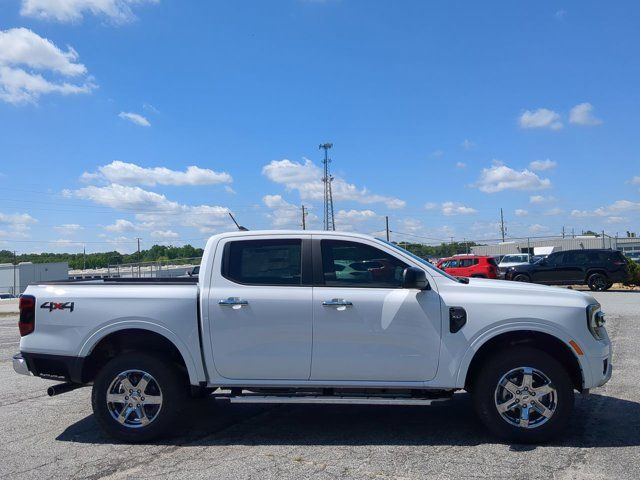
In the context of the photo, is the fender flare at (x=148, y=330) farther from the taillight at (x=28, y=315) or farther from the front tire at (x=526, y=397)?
the front tire at (x=526, y=397)

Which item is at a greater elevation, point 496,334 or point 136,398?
point 496,334

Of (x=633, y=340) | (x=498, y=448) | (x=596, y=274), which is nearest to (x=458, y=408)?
(x=498, y=448)

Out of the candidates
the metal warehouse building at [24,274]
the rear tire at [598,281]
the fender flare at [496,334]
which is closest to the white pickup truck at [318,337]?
the fender flare at [496,334]

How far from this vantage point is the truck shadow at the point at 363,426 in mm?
5414

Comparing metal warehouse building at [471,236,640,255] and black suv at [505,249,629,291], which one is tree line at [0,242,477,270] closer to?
metal warehouse building at [471,236,640,255]

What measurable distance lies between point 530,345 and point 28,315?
4814 millimetres

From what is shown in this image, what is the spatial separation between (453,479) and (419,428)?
51.9 inches

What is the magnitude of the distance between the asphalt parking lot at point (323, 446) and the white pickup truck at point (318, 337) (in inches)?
12.8

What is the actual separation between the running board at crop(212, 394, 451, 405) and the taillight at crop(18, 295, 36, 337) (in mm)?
2080

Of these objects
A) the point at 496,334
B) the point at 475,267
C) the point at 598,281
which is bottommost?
the point at 598,281

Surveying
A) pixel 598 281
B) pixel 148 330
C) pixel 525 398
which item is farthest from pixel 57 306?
pixel 598 281

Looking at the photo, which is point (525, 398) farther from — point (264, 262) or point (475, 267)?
point (475, 267)

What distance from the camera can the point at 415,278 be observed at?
5.23 metres

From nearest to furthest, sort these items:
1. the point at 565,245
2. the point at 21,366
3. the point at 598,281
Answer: the point at 21,366, the point at 598,281, the point at 565,245
